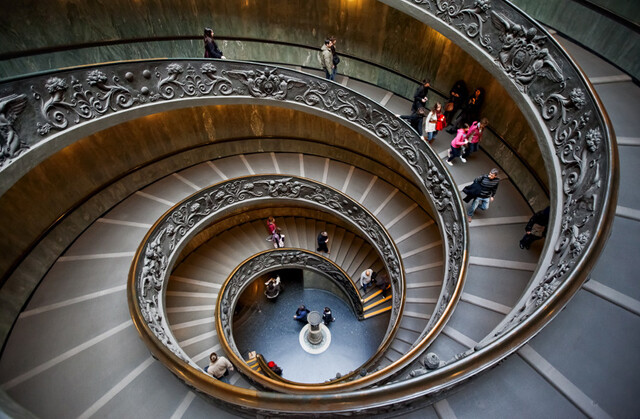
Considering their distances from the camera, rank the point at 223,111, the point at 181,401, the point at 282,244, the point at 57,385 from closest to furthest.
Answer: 1. the point at 181,401
2. the point at 57,385
3. the point at 223,111
4. the point at 282,244

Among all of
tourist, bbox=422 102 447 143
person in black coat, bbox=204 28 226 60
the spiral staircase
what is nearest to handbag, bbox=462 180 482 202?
the spiral staircase

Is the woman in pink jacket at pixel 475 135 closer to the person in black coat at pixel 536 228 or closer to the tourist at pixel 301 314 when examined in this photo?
the person in black coat at pixel 536 228

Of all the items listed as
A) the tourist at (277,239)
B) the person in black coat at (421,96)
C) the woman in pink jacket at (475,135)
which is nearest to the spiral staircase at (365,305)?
the woman in pink jacket at (475,135)

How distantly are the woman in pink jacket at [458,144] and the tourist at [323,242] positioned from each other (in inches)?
197

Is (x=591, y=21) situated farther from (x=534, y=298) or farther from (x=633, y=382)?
(x=633, y=382)

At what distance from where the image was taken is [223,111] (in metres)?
10.3

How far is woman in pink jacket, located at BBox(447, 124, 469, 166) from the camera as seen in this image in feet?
24.4

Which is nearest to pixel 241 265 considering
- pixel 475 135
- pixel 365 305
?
pixel 365 305

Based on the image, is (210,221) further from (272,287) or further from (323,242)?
(272,287)

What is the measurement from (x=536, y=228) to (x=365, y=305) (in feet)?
22.3

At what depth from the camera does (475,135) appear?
7.48m

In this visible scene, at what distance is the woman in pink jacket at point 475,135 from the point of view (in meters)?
7.18

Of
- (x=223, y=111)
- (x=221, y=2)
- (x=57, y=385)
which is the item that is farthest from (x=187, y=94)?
(x=57, y=385)

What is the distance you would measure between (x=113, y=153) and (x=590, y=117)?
10301mm
